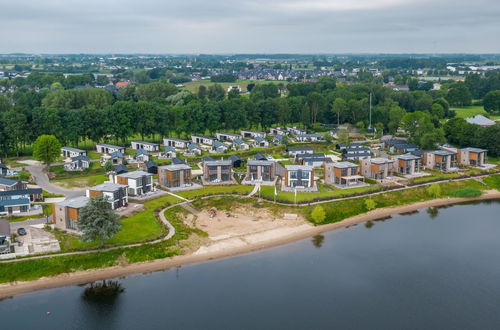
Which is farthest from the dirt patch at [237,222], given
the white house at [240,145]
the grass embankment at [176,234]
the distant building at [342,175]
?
the white house at [240,145]

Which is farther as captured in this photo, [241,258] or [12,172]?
[12,172]

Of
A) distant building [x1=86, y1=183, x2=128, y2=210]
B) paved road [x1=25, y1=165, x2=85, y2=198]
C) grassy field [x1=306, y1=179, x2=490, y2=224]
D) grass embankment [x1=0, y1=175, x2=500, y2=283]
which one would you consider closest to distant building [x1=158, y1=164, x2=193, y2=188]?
grass embankment [x1=0, y1=175, x2=500, y2=283]

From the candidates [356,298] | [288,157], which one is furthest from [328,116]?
[356,298]

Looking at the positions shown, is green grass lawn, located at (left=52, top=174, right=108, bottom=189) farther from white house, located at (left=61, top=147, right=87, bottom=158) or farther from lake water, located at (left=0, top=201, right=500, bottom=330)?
lake water, located at (left=0, top=201, right=500, bottom=330)

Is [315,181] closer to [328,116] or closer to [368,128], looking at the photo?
[368,128]

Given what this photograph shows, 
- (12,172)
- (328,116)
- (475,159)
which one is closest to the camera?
(12,172)

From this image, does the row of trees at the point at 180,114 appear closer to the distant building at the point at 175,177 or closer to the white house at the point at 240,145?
the white house at the point at 240,145

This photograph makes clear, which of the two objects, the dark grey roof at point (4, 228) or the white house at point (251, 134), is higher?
the white house at point (251, 134)
